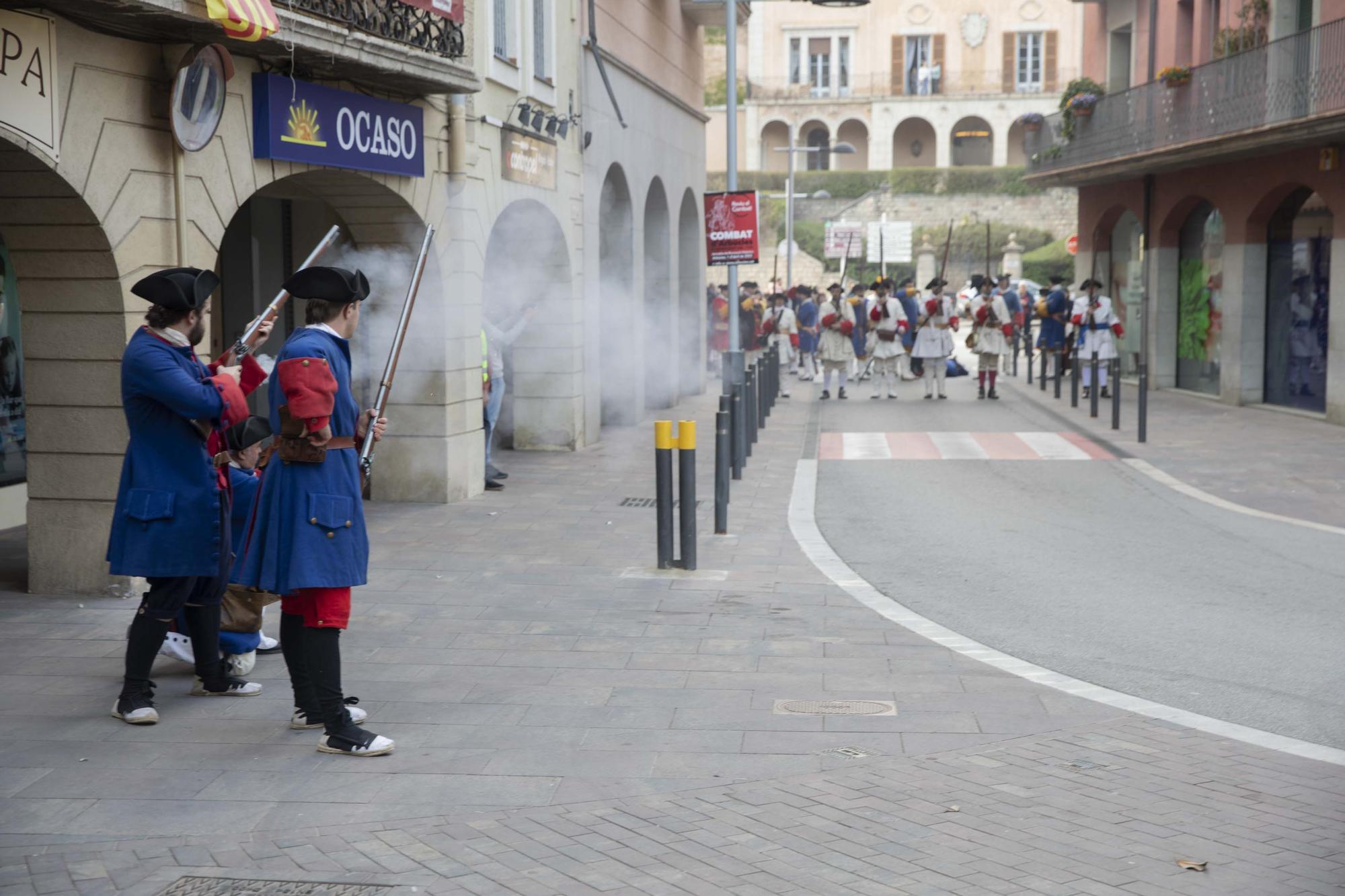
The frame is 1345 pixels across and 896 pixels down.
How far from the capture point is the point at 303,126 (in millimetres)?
9727

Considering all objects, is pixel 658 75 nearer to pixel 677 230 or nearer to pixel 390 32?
pixel 677 230

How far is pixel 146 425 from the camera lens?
597 cm

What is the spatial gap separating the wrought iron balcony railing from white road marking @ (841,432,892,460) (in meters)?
6.70

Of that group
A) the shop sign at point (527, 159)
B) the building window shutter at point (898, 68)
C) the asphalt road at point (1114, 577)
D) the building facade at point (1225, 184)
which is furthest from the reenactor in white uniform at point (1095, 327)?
the building window shutter at point (898, 68)

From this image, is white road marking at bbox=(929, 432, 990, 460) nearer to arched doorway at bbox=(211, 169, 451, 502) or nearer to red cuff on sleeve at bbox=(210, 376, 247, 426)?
arched doorway at bbox=(211, 169, 451, 502)

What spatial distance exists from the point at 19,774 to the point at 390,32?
6398mm

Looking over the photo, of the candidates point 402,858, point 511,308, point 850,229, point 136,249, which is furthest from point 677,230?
point 850,229

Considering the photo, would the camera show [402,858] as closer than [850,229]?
Yes

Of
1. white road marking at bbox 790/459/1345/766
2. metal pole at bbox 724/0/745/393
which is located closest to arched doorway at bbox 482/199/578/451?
metal pole at bbox 724/0/745/393

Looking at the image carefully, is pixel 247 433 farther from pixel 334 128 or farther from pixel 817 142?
pixel 817 142

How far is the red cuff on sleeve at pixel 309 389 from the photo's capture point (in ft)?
17.4

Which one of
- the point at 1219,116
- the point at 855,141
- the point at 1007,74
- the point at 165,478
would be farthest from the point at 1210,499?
the point at 855,141

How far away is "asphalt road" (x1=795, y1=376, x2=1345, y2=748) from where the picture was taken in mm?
6852

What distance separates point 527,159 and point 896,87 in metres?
62.0
